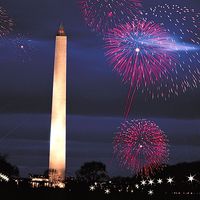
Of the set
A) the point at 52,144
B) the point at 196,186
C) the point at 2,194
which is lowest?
the point at 2,194

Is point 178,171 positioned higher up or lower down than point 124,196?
higher up

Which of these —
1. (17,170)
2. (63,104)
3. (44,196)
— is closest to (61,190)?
(44,196)

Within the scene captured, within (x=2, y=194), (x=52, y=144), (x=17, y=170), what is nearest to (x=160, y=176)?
(x=52, y=144)

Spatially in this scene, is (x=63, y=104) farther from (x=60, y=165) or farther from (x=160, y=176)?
(x=160, y=176)

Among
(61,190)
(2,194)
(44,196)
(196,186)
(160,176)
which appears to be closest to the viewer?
(2,194)

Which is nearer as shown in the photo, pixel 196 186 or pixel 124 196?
pixel 124 196

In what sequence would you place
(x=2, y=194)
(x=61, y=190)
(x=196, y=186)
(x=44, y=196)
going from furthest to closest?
1. (x=196, y=186)
2. (x=61, y=190)
3. (x=44, y=196)
4. (x=2, y=194)
